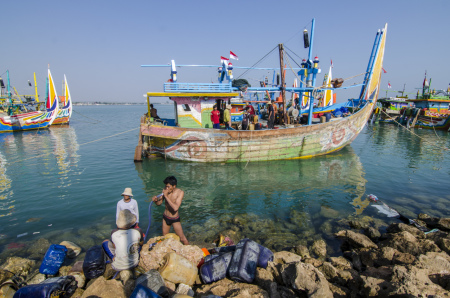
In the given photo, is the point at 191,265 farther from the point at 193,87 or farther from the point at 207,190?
the point at 193,87

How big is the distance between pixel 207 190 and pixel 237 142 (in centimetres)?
351

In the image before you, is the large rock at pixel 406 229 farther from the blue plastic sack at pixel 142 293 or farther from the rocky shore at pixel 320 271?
the blue plastic sack at pixel 142 293

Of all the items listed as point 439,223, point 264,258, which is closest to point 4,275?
point 264,258

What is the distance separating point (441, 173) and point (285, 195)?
9079mm

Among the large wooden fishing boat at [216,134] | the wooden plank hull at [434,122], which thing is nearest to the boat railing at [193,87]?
the large wooden fishing boat at [216,134]

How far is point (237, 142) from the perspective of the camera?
11992 millimetres

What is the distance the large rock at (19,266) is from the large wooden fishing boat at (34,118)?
29.9 metres

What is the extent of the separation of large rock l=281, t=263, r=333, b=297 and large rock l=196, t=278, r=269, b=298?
434mm

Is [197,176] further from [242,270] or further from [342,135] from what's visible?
[342,135]

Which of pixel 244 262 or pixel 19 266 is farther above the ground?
pixel 244 262

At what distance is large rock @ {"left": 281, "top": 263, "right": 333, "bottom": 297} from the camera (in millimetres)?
3066

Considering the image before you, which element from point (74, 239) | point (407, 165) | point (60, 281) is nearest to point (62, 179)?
point (74, 239)

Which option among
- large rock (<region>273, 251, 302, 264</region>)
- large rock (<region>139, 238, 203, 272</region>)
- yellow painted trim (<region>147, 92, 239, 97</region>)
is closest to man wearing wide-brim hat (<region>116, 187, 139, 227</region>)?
large rock (<region>139, 238, 203, 272</region>)

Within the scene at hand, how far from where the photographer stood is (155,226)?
670 centimetres
